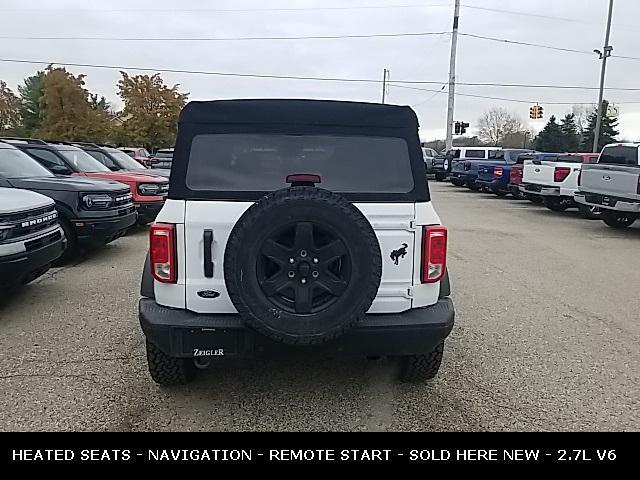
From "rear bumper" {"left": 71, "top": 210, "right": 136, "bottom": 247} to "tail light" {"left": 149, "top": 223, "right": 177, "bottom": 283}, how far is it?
495 cm

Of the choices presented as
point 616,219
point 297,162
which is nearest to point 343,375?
point 297,162

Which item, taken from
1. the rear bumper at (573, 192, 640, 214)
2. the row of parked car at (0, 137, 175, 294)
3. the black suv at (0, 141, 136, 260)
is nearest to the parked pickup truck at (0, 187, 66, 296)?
the row of parked car at (0, 137, 175, 294)

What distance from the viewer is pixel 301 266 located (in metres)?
3.19

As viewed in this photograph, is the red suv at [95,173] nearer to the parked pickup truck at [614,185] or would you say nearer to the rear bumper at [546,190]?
the parked pickup truck at [614,185]

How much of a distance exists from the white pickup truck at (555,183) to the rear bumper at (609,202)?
1.06 m

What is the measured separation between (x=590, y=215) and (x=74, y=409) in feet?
45.9

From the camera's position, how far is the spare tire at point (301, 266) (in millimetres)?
3158

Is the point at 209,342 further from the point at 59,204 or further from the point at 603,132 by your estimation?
the point at 603,132

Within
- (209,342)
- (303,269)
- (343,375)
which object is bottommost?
(343,375)

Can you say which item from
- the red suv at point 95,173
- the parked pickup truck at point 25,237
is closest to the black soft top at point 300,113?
the parked pickup truck at point 25,237

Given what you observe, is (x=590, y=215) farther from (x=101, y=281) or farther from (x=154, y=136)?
(x=154, y=136)

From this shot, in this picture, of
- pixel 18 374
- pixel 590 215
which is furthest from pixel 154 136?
pixel 18 374

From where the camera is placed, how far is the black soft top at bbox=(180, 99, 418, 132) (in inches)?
145

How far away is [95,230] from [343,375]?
16.6 feet
